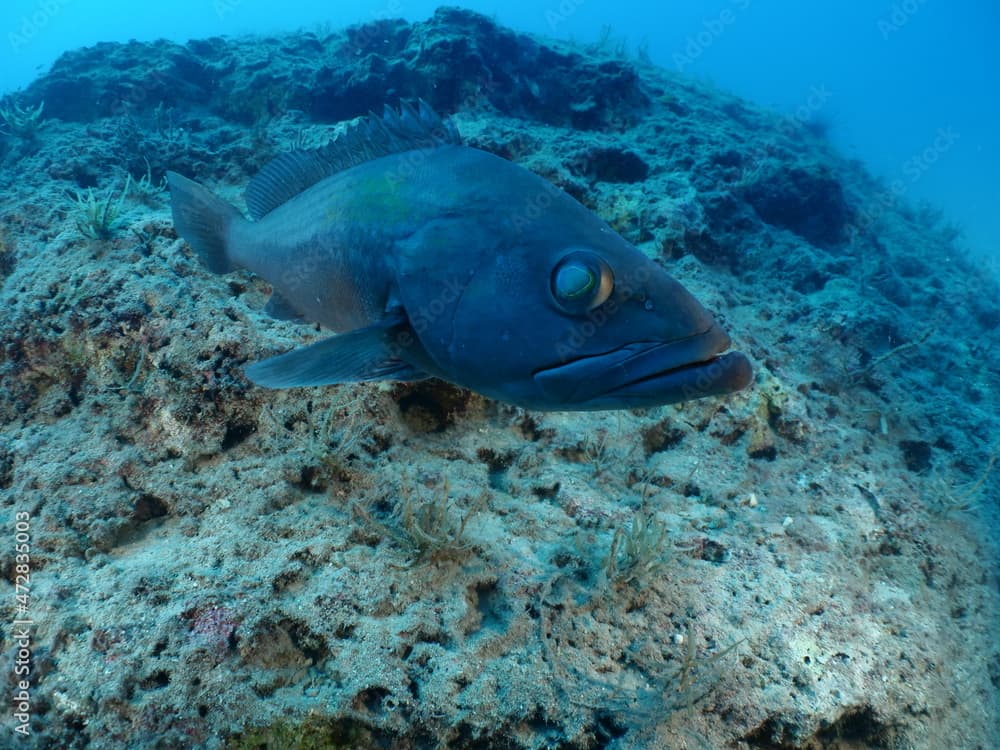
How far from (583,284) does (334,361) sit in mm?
1062

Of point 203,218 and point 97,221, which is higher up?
point 203,218

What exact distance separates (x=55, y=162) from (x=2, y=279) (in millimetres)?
2457

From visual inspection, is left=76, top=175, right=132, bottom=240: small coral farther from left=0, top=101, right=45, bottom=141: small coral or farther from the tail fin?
left=0, top=101, right=45, bottom=141: small coral

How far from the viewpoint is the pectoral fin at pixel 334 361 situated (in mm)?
2131

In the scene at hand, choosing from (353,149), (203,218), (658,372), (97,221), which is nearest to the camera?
(658,372)

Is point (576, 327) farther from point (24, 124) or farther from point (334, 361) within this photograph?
point (24, 124)

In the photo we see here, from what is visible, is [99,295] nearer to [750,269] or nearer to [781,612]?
[781,612]

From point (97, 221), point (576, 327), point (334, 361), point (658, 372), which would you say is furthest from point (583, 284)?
point (97, 221)

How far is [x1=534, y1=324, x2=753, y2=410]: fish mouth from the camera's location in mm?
1788

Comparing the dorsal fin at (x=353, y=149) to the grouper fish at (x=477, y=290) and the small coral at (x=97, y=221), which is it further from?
the small coral at (x=97, y=221)

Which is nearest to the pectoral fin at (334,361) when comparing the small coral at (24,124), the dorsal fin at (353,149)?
the dorsal fin at (353,149)

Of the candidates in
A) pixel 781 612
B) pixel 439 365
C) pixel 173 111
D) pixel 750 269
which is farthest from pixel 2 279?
pixel 750 269

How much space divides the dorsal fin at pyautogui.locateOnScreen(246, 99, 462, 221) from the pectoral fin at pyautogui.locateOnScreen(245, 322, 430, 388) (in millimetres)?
1119

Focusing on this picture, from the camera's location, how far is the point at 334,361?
7.03 feet
